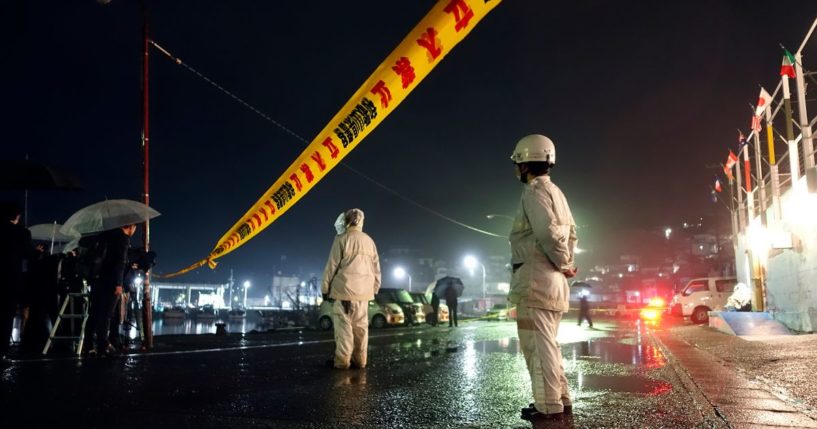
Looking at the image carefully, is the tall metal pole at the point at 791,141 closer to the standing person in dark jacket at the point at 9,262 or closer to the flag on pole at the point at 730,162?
the flag on pole at the point at 730,162

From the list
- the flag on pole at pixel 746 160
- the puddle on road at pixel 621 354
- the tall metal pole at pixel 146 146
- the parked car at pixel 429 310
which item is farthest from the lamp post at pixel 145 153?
the flag on pole at pixel 746 160

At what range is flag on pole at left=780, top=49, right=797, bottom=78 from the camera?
1246cm

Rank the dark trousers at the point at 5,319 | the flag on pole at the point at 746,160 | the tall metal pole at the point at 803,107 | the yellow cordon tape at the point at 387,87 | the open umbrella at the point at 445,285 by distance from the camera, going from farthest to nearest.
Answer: the open umbrella at the point at 445,285 < the flag on pole at the point at 746,160 < the tall metal pole at the point at 803,107 < the yellow cordon tape at the point at 387,87 < the dark trousers at the point at 5,319

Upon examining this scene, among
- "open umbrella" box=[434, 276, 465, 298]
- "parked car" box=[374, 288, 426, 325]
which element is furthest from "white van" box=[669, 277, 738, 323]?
"parked car" box=[374, 288, 426, 325]

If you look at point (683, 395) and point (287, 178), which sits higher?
point (287, 178)

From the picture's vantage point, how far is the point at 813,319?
11.6 metres

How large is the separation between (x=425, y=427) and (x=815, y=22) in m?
12.8

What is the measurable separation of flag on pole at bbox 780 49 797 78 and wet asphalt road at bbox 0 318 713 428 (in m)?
9.26

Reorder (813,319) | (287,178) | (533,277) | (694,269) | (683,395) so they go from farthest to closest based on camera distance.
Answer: (694,269) < (287,178) < (813,319) < (683,395) < (533,277)

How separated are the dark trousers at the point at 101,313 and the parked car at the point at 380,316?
14682 millimetres

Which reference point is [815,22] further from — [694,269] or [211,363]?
[694,269]

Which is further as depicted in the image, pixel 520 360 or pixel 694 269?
pixel 694 269

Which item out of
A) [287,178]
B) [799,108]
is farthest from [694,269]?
[287,178]

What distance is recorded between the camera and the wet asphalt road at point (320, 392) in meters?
3.54
